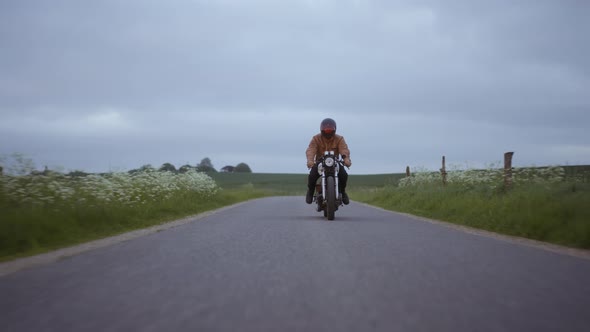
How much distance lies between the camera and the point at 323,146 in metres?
14.1

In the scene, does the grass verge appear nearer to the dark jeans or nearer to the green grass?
the dark jeans

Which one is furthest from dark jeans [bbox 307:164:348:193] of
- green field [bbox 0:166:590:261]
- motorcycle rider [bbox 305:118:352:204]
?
green field [bbox 0:166:590:261]

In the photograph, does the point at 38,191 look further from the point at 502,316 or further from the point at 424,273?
the point at 502,316

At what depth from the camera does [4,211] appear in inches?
349

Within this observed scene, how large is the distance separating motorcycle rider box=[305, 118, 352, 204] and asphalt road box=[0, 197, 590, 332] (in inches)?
235

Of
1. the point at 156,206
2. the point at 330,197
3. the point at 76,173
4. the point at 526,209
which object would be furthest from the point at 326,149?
the point at 76,173

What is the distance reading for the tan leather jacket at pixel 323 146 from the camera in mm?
13930

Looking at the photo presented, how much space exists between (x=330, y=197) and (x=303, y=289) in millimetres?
8432

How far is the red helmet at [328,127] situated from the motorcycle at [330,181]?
0.63 meters

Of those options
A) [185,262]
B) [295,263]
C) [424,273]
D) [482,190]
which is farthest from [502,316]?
[482,190]

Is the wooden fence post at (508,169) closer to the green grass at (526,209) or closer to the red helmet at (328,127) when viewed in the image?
the green grass at (526,209)

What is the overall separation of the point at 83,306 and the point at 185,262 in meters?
2.13

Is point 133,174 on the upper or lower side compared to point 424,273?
upper

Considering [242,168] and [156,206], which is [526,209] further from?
[242,168]
